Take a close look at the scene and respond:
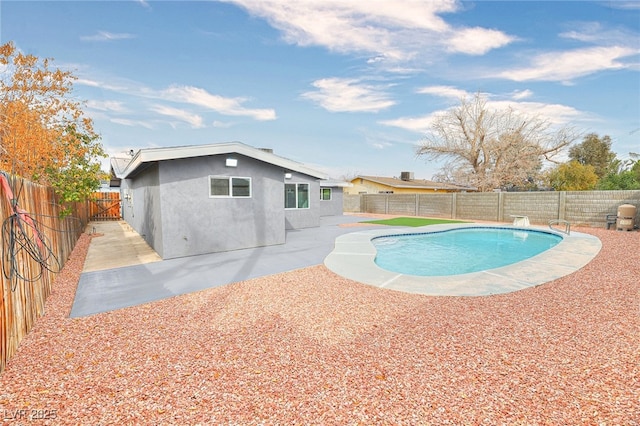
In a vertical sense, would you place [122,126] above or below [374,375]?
above

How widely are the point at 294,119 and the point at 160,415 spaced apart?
25422mm

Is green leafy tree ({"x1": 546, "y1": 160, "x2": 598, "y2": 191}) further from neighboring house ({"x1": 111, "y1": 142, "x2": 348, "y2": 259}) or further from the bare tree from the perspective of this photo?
neighboring house ({"x1": 111, "y1": 142, "x2": 348, "y2": 259})

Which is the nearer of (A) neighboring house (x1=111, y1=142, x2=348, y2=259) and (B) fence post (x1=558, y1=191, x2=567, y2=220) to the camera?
(A) neighboring house (x1=111, y1=142, x2=348, y2=259)

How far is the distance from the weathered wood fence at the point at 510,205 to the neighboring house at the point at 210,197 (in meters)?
14.0

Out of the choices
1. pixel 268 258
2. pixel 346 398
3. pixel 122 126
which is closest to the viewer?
pixel 346 398

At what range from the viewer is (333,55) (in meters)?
18.3

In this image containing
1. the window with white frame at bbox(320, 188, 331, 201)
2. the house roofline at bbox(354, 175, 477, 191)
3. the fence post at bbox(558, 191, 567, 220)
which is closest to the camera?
the fence post at bbox(558, 191, 567, 220)

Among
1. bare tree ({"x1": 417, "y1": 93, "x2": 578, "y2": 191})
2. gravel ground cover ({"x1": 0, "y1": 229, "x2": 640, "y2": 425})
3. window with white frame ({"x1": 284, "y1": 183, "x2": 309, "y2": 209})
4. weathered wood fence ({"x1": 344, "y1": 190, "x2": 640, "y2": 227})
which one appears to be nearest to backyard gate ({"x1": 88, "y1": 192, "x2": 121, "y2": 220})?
window with white frame ({"x1": 284, "y1": 183, "x2": 309, "y2": 209})

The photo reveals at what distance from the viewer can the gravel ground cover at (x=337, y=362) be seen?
2355 millimetres

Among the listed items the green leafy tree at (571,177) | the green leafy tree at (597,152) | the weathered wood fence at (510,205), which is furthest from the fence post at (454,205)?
the green leafy tree at (597,152)

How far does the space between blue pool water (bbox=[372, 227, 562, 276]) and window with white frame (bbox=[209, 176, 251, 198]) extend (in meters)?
4.78

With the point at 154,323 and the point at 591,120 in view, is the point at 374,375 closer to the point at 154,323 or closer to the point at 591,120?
the point at 154,323

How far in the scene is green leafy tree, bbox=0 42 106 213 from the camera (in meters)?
7.89

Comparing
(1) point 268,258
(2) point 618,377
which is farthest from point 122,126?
→ (2) point 618,377
